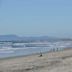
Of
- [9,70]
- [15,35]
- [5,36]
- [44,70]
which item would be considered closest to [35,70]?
[44,70]

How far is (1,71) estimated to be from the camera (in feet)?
47.6

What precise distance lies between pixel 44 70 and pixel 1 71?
2076 mm

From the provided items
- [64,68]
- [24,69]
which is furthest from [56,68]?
[24,69]

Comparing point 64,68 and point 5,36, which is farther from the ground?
point 5,36

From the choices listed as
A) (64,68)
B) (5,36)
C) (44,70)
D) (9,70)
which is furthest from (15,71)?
(5,36)

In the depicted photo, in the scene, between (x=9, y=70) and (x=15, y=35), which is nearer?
(x=9, y=70)

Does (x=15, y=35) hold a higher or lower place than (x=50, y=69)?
higher

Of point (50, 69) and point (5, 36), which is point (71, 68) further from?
point (5, 36)

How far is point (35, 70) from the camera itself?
14445mm

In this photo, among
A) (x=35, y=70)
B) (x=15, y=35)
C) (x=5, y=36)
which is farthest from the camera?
(x=15, y=35)

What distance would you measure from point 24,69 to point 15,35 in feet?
175

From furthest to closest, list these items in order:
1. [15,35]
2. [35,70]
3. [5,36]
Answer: [15,35]
[5,36]
[35,70]

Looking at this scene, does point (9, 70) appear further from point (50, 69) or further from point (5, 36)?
point (5, 36)

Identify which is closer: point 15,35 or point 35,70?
point 35,70
